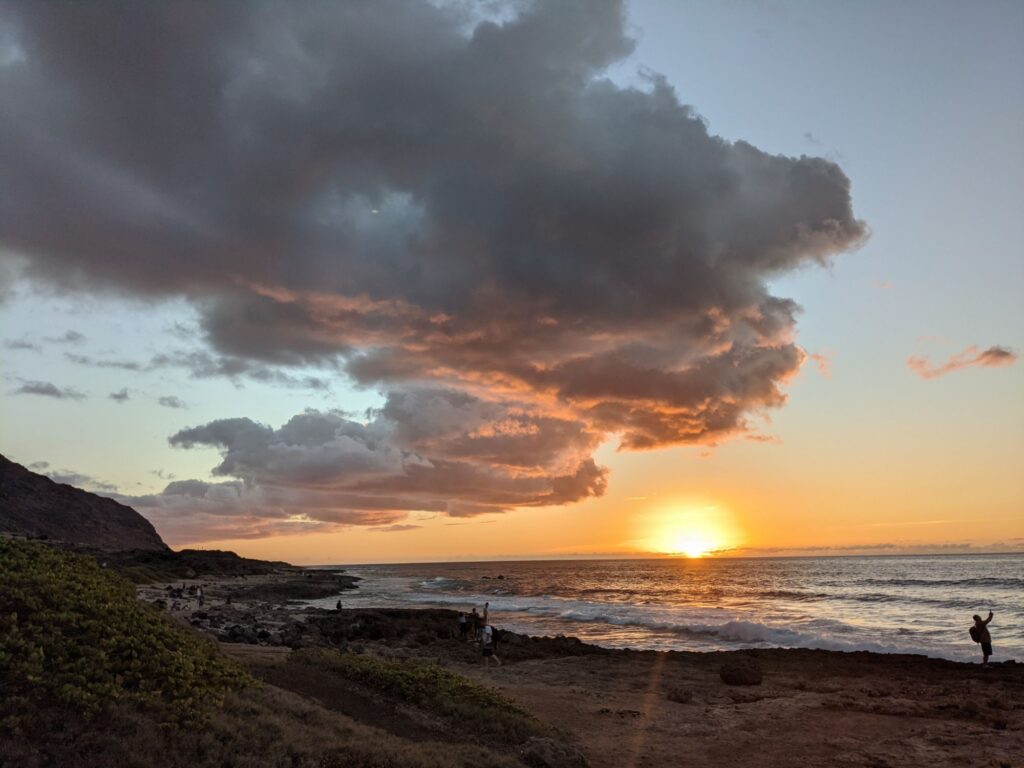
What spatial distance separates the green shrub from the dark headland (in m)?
0.03

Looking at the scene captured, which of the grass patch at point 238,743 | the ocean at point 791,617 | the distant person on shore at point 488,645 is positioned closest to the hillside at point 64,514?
the ocean at point 791,617

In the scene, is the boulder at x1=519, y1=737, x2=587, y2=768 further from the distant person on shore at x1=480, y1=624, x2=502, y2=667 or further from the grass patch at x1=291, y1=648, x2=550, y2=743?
the distant person on shore at x1=480, y1=624, x2=502, y2=667

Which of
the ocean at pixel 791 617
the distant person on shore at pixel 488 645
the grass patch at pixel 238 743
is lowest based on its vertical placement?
the ocean at pixel 791 617

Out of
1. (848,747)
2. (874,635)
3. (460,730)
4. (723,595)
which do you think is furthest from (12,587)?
(723,595)

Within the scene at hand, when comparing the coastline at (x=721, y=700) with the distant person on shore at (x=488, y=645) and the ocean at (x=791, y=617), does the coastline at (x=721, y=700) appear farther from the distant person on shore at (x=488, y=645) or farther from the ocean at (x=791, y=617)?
the ocean at (x=791, y=617)

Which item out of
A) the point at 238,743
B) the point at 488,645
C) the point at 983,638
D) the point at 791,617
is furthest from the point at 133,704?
the point at 791,617

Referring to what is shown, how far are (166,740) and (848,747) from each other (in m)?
13.9

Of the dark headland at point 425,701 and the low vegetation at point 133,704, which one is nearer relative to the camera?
the low vegetation at point 133,704

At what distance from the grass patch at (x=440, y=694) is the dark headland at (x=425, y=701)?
2.0 inches

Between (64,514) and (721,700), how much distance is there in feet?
492

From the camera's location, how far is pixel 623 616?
154 ft

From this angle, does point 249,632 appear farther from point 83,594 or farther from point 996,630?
point 996,630

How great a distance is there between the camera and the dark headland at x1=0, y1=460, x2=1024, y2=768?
8422 millimetres

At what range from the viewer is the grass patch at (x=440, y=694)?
514 inches
